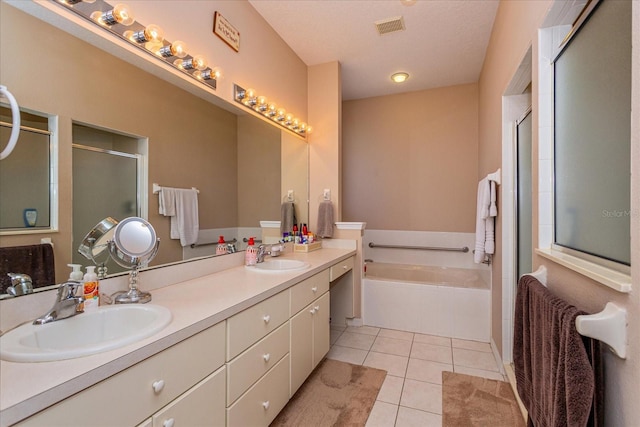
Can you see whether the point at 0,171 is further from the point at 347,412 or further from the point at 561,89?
the point at 561,89

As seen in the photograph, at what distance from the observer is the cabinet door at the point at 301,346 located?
1.74 m

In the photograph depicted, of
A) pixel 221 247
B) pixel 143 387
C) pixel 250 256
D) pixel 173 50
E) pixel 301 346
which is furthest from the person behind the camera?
pixel 250 256

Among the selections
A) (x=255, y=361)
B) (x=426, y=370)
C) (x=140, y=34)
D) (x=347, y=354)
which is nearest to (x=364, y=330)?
(x=347, y=354)

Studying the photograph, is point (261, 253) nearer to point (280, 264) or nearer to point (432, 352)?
point (280, 264)

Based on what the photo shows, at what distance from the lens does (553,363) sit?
90 centimetres

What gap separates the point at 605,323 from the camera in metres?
0.73

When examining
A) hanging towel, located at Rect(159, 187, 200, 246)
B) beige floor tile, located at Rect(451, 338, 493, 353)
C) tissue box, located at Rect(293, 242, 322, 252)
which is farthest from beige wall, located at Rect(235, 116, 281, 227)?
beige floor tile, located at Rect(451, 338, 493, 353)

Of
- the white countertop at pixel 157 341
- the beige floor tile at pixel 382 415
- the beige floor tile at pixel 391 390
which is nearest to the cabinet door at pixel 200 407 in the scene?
the white countertop at pixel 157 341

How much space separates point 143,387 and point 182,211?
0.98 metres

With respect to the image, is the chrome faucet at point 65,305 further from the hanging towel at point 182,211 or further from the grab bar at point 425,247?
the grab bar at point 425,247

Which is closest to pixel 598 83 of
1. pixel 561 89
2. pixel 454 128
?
pixel 561 89

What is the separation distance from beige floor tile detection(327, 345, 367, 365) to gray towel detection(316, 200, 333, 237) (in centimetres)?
103

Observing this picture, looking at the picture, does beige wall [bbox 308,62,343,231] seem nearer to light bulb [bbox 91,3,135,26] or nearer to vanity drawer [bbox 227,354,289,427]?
vanity drawer [bbox 227,354,289,427]

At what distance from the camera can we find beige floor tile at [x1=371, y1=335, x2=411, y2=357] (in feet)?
8.31
